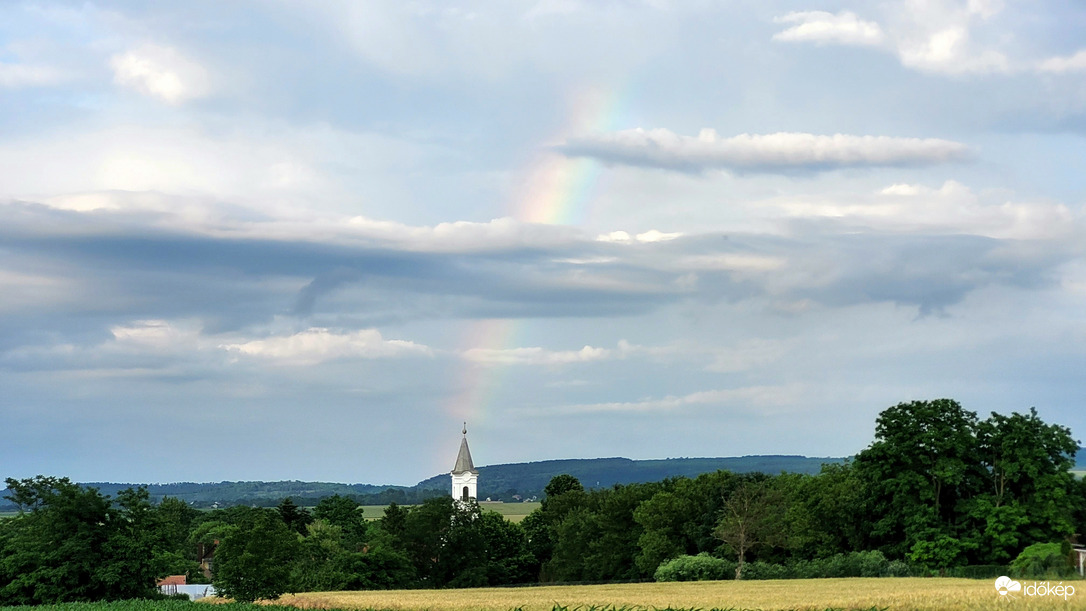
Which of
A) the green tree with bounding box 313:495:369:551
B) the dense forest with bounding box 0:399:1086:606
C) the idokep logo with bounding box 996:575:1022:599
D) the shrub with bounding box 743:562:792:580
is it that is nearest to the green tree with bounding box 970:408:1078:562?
the dense forest with bounding box 0:399:1086:606

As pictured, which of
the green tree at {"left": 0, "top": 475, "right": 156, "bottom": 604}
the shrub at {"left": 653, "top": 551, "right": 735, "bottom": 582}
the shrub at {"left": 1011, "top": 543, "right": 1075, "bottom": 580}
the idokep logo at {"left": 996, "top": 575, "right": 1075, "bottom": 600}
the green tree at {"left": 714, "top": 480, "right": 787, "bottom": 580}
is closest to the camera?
the idokep logo at {"left": 996, "top": 575, "right": 1075, "bottom": 600}

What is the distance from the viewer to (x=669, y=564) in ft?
306

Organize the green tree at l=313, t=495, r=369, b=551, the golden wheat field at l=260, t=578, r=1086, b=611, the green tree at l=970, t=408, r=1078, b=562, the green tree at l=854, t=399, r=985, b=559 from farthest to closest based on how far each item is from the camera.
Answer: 1. the green tree at l=313, t=495, r=369, b=551
2. the green tree at l=854, t=399, r=985, b=559
3. the green tree at l=970, t=408, r=1078, b=562
4. the golden wheat field at l=260, t=578, r=1086, b=611

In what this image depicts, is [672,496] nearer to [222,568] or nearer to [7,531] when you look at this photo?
[222,568]

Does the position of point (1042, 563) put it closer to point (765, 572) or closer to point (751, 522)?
point (765, 572)

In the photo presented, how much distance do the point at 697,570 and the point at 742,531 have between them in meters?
5.97

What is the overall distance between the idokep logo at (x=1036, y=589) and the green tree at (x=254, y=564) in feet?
151

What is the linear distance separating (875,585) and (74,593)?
156 ft

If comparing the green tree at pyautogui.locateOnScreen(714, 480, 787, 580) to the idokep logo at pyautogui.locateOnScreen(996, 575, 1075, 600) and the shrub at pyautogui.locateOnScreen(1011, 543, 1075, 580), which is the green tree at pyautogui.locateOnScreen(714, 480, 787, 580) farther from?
the idokep logo at pyautogui.locateOnScreen(996, 575, 1075, 600)

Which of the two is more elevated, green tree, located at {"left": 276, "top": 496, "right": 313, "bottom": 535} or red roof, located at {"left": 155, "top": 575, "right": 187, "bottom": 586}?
green tree, located at {"left": 276, "top": 496, "right": 313, "bottom": 535}

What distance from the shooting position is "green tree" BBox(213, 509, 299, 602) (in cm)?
7825

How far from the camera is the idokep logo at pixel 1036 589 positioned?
50997mm

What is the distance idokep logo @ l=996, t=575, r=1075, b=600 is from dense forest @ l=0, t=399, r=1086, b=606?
38.6 ft

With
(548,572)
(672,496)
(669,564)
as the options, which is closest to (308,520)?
(548,572)
